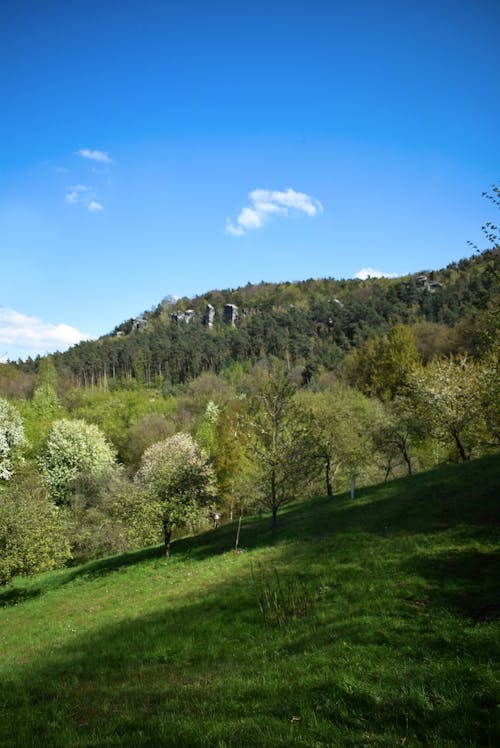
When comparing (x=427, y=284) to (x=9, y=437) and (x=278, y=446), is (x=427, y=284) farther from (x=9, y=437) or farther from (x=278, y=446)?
(x=278, y=446)

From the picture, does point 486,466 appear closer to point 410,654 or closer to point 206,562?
point 206,562

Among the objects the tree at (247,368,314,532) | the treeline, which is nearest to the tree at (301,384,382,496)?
the tree at (247,368,314,532)

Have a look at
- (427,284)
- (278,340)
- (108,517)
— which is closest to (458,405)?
(108,517)

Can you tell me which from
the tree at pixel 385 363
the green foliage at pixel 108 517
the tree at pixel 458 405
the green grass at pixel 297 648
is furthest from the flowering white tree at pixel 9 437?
the tree at pixel 385 363

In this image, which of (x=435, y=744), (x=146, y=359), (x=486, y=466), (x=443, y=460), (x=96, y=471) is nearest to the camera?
(x=435, y=744)

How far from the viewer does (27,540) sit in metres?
26.9

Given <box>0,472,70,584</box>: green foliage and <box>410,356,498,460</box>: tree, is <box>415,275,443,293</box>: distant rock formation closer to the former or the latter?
<box>410,356,498,460</box>: tree

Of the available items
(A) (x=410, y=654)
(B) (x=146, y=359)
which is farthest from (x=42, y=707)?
(B) (x=146, y=359)

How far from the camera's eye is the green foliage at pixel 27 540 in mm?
26609

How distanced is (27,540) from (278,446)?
686 inches

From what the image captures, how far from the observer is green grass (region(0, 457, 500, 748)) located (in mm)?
6543

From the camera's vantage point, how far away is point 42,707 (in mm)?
9008

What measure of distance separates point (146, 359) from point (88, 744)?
15651 cm

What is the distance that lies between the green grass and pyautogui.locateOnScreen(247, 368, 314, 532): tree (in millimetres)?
4080
